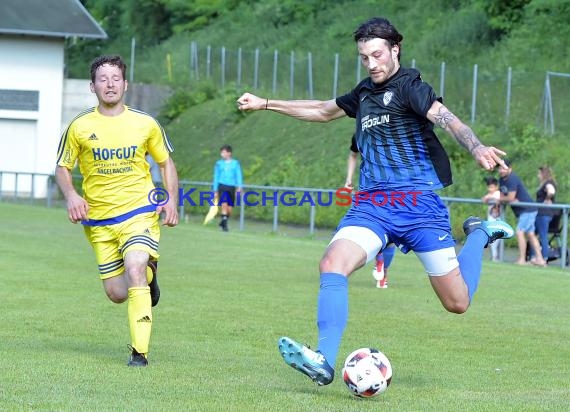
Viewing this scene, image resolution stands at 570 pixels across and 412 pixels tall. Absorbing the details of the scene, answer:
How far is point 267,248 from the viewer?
23531 mm

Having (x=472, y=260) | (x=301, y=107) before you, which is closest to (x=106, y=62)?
(x=301, y=107)

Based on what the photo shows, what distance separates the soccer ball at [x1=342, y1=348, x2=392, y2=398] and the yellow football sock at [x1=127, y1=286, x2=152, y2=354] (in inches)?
65.2

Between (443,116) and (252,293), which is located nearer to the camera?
(443,116)

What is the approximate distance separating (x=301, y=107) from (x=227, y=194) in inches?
787

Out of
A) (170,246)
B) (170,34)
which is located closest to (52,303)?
(170,246)

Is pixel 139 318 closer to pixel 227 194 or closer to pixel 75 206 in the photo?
pixel 75 206

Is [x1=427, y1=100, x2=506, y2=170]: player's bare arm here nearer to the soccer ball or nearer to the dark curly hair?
the soccer ball

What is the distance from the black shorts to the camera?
95.5 feet

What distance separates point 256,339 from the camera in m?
10.7

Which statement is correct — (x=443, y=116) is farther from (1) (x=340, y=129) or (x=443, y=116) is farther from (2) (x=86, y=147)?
(1) (x=340, y=129)

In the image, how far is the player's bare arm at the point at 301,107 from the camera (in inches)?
353

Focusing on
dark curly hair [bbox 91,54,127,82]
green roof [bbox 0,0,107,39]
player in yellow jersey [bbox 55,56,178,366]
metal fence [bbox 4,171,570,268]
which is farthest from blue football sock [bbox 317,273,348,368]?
green roof [bbox 0,0,107,39]

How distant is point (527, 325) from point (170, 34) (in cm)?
→ 4947

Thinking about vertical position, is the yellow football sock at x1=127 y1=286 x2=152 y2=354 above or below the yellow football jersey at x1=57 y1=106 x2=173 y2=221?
below
